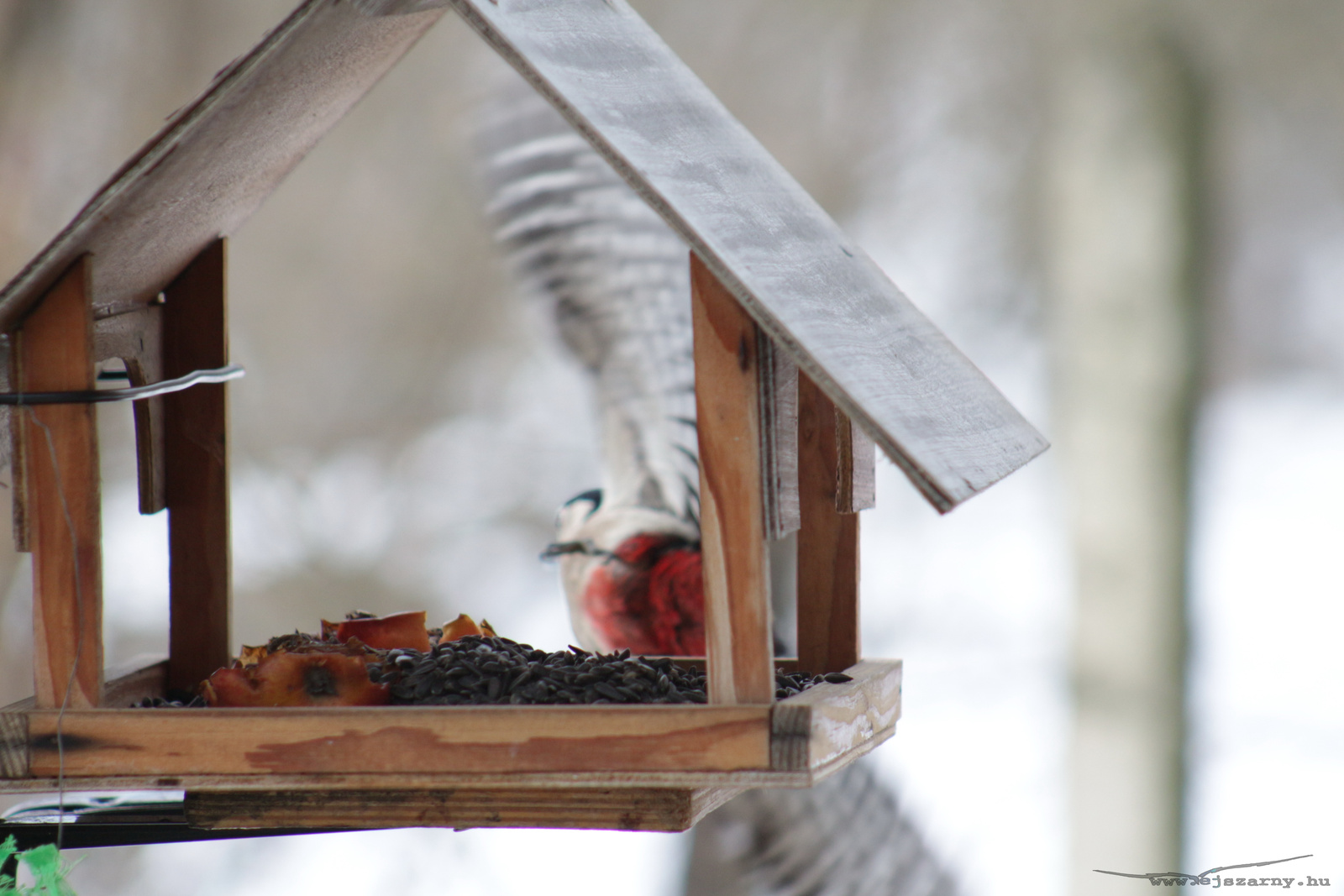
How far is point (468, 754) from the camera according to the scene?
23.3 inches

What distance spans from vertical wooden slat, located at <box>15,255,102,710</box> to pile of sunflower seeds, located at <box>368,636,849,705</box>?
15 centimetres

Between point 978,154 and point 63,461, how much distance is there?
1337mm

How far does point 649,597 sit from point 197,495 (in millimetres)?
429

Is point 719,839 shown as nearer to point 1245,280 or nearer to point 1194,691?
point 1194,691

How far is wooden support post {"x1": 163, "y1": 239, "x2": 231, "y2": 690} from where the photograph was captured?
846 millimetres

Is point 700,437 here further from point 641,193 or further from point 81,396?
point 81,396

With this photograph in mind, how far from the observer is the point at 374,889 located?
185 cm

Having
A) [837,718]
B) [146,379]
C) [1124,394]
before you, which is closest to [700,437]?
[837,718]

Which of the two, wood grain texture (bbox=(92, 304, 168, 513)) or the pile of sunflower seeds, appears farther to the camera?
wood grain texture (bbox=(92, 304, 168, 513))

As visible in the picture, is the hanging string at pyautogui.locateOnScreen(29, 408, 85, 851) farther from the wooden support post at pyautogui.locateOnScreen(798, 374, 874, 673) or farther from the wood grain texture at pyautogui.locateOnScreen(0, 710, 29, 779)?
the wooden support post at pyautogui.locateOnScreen(798, 374, 874, 673)

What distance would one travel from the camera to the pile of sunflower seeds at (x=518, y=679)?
2.08 ft

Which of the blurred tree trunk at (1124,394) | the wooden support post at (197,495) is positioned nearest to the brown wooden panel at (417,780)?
the wooden support post at (197,495)

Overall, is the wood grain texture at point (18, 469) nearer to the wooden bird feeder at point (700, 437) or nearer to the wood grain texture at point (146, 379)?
the wooden bird feeder at point (700, 437)

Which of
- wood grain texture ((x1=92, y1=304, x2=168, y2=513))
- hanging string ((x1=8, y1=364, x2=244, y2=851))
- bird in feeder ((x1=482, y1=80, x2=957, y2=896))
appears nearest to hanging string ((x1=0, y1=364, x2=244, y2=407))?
hanging string ((x1=8, y1=364, x2=244, y2=851))
